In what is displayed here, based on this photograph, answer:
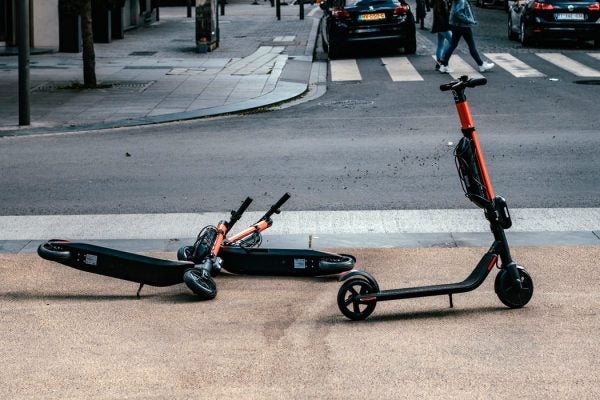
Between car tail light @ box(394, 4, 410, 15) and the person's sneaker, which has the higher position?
car tail light @ box(394, 4, 410, 15)

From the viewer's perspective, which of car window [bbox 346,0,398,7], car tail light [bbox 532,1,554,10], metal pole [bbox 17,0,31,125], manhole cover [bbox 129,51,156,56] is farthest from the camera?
manhole cover [bbox 129,51,156,56]

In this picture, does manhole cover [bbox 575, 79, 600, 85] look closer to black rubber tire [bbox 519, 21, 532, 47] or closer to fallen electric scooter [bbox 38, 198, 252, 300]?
black rubber tire [bbox 519, 21, 532, 47]

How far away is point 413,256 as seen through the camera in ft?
26.6

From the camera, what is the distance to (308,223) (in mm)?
9477

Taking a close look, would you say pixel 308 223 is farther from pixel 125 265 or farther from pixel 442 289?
pixel 442 289

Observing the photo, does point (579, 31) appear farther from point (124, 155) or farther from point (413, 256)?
point (413, 256)

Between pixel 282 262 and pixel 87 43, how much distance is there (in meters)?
12.6

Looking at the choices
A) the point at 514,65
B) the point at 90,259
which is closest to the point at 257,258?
the point at 90,259

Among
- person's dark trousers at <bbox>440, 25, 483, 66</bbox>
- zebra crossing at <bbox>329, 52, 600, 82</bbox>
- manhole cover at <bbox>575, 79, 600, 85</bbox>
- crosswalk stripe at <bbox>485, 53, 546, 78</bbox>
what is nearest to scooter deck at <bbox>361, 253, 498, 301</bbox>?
manhole cover at <bbox>575, 79, 600, 85</bbox>

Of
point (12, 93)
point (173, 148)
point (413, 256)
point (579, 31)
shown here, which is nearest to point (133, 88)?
point (12, 93)

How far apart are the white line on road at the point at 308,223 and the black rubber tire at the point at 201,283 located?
6.68ft

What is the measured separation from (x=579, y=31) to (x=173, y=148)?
14.5m

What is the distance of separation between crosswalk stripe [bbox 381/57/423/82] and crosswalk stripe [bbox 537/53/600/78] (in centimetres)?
266

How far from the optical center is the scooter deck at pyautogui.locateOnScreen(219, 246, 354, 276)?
23.9 feet
